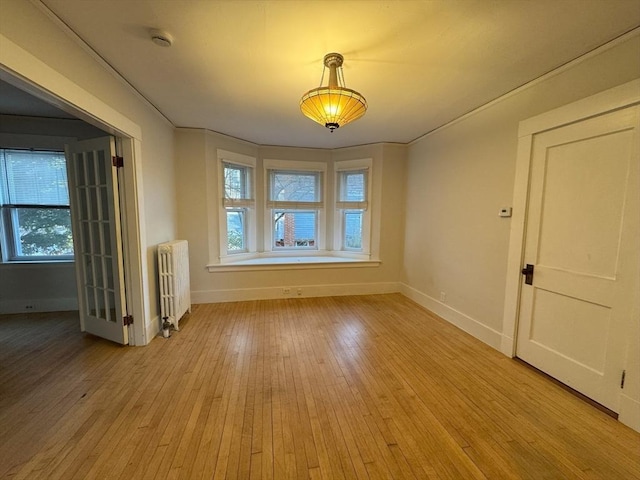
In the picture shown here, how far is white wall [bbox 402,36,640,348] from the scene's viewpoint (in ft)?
6.39

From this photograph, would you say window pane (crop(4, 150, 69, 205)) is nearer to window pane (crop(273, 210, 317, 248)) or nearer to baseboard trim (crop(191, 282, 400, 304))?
baseboard trim (crop(191, 282, 400, 304))

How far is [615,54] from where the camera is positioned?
1727 mm

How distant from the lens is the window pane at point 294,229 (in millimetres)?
4695

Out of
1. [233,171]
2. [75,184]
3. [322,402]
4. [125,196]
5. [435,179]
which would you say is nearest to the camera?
[322,402]

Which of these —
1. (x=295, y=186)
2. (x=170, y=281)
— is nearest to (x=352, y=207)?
(x=295, y=186)

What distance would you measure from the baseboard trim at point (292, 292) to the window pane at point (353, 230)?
0.74 meters

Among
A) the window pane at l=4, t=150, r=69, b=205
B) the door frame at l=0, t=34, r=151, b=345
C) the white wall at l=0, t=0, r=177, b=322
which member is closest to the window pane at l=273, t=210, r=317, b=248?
the white wall at l=0, t=0, r=177, b=322

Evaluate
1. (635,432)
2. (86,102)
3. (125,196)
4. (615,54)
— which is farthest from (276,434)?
(615,54)

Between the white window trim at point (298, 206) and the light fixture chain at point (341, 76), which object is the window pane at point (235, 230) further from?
the light fixture chain at point (341, 76)

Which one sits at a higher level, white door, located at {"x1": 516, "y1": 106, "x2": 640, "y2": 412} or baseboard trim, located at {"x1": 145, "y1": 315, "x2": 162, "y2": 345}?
white door, located at {"x1": 516, "y1": 106, "x2": 640, "y2": 412}

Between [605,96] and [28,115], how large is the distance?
5700 mm

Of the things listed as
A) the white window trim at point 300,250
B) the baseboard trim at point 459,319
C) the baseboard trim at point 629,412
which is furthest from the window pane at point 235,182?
the baseboard trim at point 629,412

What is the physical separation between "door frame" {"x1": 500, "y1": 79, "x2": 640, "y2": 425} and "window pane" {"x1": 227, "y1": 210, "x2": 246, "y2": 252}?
3.69m

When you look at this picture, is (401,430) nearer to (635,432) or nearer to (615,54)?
(635,432)
